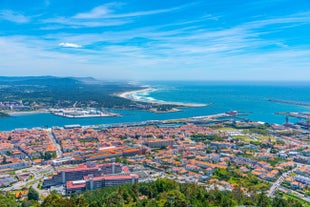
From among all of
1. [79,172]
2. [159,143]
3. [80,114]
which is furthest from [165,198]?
[80,114]

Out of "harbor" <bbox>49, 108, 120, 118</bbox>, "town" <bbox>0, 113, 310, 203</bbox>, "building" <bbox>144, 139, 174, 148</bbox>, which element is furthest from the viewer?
"harbor" <bbox>49, 108, 120, 118</bbox>

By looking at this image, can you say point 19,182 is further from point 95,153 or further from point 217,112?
point 217,112

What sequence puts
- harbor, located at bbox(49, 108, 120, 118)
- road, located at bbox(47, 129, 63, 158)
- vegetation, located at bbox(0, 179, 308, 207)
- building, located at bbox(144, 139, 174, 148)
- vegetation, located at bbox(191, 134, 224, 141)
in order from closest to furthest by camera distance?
vegetation, located at bbox(0, 179, 308, 207), road, located at bbox(47, 129, 63, 158), building, located at bbox(144, 139, 174, 148), vegetation, located at bbox(191, 134, 224, 141), harbor, located at bbox(49, 108, 120, 118)

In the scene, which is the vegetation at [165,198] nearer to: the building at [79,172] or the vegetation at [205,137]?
the building at [79,172]

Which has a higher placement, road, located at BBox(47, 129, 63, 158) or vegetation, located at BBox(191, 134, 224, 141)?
vegetation, located at BBox(191, 134, 224, 141)

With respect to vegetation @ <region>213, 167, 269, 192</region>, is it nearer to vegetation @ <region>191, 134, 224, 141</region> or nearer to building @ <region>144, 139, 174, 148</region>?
building @ <region>144, 139, 174, 148</region>

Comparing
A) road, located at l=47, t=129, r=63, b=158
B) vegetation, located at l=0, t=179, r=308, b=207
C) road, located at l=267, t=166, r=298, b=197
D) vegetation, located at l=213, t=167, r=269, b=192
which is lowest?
road, located at l=47, t=129, r=63, b=158

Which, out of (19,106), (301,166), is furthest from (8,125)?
(301,166)

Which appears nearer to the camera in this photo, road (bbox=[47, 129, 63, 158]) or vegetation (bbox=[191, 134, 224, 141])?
road (bbox=[47, 129, 63, 158])

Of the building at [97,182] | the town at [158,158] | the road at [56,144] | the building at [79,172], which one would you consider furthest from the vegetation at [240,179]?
the road at [56,144]

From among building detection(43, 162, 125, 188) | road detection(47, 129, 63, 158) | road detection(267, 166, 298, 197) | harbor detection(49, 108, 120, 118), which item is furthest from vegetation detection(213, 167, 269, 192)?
harbor detection(49, 108, 120, 118)

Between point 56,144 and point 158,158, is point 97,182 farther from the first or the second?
point 56,144
